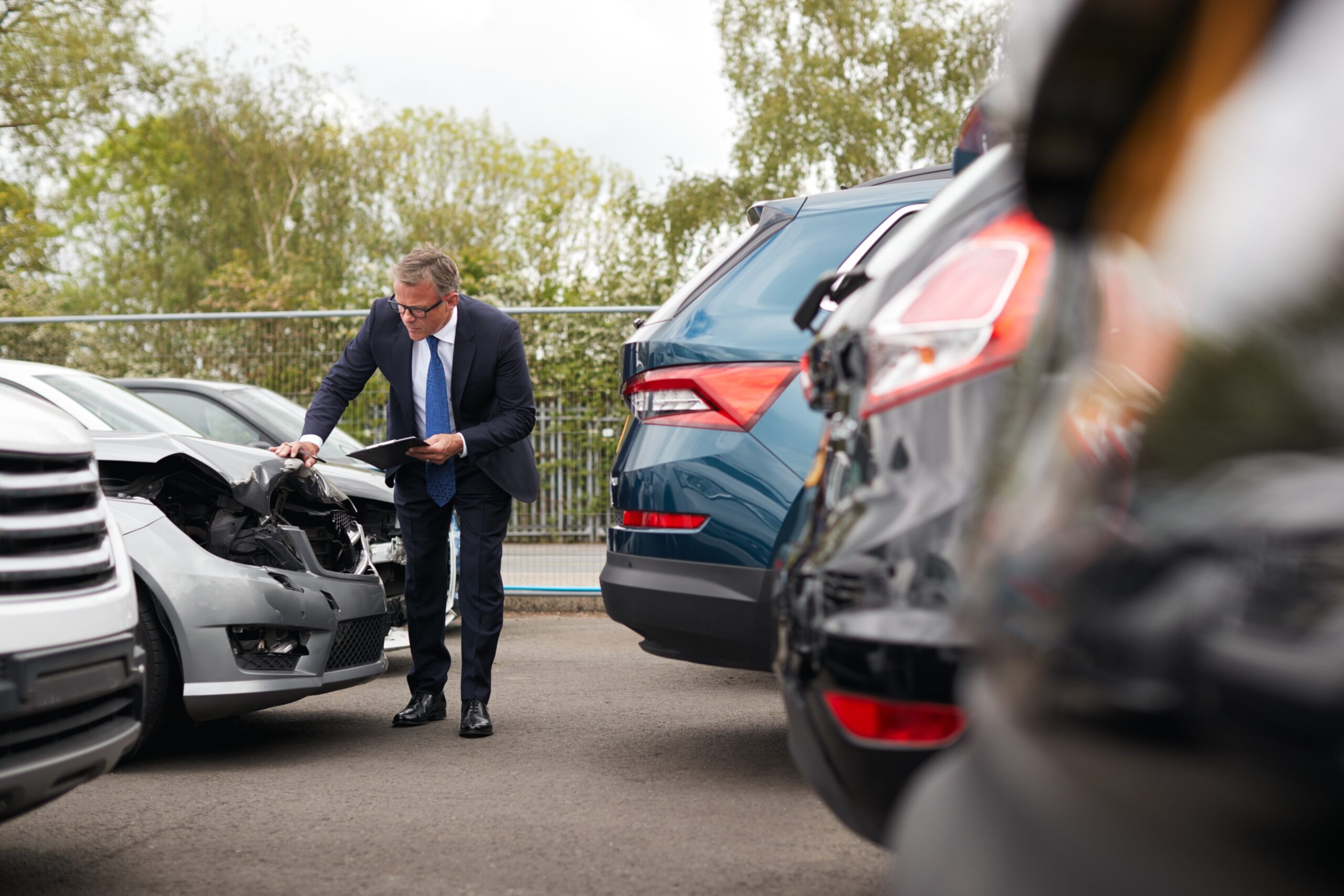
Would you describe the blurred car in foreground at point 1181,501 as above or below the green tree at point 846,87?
below

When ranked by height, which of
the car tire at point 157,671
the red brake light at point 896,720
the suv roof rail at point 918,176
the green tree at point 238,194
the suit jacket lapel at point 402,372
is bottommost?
the car tire at point 157,671

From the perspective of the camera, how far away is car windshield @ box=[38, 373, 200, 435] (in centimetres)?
546

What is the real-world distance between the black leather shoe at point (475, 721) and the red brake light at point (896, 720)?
337cm

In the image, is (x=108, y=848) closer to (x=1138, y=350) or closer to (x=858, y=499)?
(x=858, y=499)

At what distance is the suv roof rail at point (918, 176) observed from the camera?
13.9 ft

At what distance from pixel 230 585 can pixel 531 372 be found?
5311 mm

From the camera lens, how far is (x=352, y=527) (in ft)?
17.1

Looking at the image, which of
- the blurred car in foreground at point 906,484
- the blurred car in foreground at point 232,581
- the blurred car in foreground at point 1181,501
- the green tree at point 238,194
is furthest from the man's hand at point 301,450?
the green tree at point 238,194

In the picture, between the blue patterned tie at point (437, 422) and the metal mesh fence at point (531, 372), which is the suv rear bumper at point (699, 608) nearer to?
the blue patterned tie at point (437, 422)

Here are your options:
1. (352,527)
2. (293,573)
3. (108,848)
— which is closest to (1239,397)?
(108,848)

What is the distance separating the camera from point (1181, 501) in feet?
2.44

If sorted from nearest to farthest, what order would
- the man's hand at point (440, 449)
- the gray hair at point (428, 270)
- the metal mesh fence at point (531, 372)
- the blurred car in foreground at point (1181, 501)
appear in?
the blurred car in foreground at point (1181, 501) < the man's hand at point (440, 449) < the gray hair at point (428, 270) < the metal mesh fence at point (531, 372)

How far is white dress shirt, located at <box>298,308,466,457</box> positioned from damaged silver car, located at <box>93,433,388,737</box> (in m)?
0.52

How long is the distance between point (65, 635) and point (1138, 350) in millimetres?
2444
